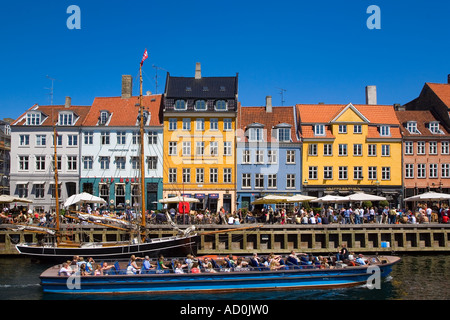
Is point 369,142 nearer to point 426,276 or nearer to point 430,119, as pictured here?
point 430,119

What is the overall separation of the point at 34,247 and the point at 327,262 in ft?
59.1

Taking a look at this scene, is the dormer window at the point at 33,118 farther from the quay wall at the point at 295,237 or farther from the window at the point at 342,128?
the window at the point at 342,128

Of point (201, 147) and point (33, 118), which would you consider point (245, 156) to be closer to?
point (201, 147)

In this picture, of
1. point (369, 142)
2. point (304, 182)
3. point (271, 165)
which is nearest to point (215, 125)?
point (271, 165)

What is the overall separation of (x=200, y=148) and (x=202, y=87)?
649 cm

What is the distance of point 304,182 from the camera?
47.4m

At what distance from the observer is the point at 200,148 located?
158 feet

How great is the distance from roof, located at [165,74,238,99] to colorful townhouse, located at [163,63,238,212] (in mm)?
114

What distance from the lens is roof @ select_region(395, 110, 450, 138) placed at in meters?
48.7

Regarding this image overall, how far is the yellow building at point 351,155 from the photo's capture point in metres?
47.6

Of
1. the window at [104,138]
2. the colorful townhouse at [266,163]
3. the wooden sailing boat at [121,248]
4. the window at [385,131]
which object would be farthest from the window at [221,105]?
the wooden sailing boat at [121,248]

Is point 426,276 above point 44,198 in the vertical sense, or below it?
below

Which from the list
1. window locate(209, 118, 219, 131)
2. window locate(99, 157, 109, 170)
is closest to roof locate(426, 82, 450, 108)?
window locate(209, 118, 219, 131)
